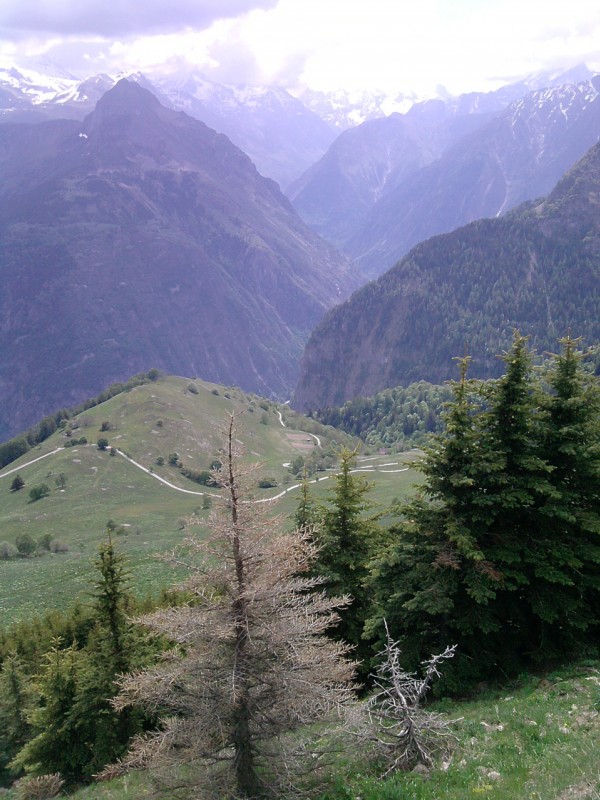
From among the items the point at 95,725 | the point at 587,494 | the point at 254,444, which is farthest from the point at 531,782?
the point at 254,444

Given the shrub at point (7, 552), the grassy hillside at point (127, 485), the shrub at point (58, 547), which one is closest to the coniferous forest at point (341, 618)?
the grassy hillside at point (127, 485)

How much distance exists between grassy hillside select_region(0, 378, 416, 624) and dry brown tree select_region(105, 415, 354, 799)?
43.0 m

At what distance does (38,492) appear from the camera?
12219cm

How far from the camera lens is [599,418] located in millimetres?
22875

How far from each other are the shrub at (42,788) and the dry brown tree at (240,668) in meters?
11.5

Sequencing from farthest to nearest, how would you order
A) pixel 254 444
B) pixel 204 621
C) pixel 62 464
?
pixel 254 444
pixel 62 464
pixel 204 621

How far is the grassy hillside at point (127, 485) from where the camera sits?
68562mm

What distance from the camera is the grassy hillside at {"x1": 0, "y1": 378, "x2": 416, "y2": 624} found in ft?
225

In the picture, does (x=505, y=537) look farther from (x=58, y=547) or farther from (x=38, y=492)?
(x=38, y=492)

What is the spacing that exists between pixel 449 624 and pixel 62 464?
131m

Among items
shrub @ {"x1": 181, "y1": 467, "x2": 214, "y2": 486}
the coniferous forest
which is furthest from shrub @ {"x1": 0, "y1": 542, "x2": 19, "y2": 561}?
the coniferous forest

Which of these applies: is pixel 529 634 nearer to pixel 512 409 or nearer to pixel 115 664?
pixel 512 409

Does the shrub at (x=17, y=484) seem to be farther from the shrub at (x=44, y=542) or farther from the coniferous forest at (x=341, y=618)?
the coniferous forest at (x=341, y=618)

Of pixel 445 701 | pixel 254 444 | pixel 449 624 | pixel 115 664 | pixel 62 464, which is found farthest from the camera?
pixel 254 444
